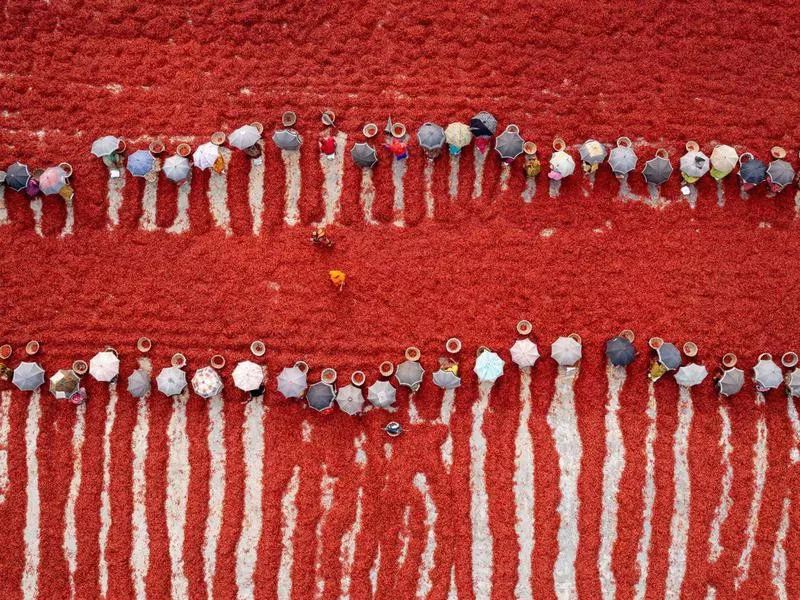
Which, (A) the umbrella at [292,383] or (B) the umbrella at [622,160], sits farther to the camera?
(B) the umbrella at [622,160]

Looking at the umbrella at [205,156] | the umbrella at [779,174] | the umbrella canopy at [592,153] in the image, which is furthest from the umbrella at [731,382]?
the umbrella at [205,156]

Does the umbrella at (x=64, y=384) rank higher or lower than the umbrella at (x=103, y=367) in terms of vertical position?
lower

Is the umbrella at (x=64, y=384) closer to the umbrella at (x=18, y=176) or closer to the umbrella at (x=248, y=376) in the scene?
the umbrella at (x=248, y=376)

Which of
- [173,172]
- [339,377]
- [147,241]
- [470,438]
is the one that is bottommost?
[470,438]

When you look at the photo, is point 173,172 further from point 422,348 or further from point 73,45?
point 422,348

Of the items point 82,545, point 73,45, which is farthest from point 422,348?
point 73,45

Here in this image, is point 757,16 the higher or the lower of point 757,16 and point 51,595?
the higher
